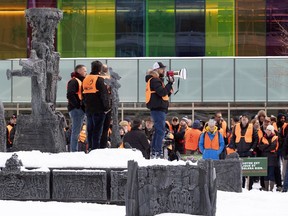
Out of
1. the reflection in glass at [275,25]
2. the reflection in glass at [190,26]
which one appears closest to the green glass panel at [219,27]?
the reflection in glass at [190,26]

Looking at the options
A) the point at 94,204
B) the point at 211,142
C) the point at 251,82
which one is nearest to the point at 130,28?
the point at 251,82

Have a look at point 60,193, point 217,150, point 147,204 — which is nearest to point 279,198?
point 217,150

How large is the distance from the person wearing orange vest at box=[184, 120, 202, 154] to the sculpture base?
622 cm

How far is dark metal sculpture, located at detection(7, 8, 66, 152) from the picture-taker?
18.8m

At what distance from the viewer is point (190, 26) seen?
42.9 m

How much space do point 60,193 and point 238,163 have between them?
5569mm

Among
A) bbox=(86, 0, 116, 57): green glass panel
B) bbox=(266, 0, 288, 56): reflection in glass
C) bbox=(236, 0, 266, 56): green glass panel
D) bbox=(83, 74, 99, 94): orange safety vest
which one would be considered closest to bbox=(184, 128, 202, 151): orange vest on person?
bbox=(83, 74, 99, 94): orange safety vest

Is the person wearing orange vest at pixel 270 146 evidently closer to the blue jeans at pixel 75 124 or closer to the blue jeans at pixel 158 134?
the blue jeans at pixel 158 134

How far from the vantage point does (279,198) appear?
19797 millimetres

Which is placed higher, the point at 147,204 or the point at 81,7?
the point at 81,7

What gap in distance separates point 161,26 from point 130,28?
1092 mm

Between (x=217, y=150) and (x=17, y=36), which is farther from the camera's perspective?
(x=17, y=36)

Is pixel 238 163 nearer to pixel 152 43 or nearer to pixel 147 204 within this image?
pixel 147 204

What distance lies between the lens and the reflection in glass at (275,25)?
139 ft
